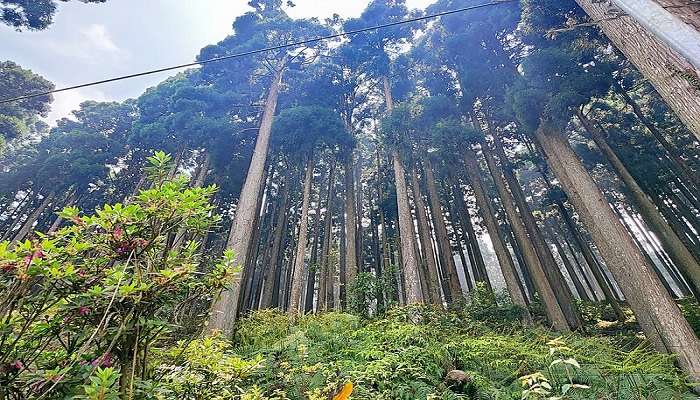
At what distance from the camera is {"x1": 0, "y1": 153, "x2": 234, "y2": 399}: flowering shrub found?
52.7 inches

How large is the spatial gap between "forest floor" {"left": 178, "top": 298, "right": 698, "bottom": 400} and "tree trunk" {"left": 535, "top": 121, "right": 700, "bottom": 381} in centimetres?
36

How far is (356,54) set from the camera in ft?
42.3

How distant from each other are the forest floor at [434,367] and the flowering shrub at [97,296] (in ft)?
2.23

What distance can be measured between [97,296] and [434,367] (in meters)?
3.40

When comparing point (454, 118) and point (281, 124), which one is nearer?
point (454, 118)

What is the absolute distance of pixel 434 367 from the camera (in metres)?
3.66

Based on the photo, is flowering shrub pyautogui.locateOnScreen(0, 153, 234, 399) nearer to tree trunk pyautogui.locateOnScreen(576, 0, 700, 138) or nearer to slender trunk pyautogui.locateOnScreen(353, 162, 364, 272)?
tree trunk pyautogui.locateOnScreen(576, 0, 700, 138)

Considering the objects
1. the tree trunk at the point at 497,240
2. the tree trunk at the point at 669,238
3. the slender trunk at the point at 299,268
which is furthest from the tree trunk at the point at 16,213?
the tree trunk at the point at 669,238

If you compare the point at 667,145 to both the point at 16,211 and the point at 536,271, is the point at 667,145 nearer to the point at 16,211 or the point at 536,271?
the point at 536,271

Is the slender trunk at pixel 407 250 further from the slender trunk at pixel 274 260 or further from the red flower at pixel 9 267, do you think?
the red flower at pixel 9 267

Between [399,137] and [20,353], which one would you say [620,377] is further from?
[399,137]

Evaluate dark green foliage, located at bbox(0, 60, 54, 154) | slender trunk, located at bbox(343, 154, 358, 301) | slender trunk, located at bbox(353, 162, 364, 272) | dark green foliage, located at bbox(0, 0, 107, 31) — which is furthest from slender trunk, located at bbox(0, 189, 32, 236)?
slender trunk, located at bbox(353, 162, 364, 272)

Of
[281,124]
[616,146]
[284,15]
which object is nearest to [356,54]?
[284,15]

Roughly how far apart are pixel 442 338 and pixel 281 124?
9085 mm
